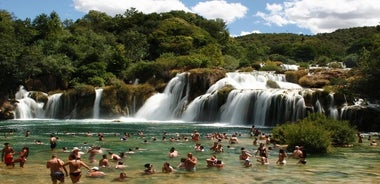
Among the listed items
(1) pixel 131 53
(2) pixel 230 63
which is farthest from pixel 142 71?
(2) pixel 230 63

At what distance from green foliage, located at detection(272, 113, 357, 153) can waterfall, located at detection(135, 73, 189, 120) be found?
3418 cm

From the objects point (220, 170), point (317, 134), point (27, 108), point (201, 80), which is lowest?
point (220, 170)

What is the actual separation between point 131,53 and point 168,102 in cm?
3250

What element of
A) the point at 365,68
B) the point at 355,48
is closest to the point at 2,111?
the point at 365,68

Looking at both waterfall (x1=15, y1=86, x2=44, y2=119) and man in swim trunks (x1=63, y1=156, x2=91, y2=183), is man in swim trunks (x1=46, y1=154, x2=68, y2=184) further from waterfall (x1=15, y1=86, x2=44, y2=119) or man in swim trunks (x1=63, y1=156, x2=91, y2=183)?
waterfall (x1=15, y1=86, x2=44, y2=119)

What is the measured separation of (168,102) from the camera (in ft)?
232

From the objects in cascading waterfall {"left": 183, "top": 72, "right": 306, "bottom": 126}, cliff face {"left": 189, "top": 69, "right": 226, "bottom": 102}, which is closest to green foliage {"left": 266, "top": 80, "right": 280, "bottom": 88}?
cascading waterfall {"left": 183, "top": 72, "right": 306, "bottom": 126}

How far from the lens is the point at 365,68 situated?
5006cm

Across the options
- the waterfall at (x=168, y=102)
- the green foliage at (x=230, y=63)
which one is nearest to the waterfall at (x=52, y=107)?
the waterfall at (x=168, y=102)

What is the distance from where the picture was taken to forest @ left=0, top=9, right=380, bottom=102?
72875 millimetres

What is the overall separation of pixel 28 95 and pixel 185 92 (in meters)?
25.6

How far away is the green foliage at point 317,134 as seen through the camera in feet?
101

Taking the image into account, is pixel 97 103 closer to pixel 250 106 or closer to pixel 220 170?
pixel 250 106

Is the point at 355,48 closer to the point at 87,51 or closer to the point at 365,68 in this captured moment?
the point at 87,51
